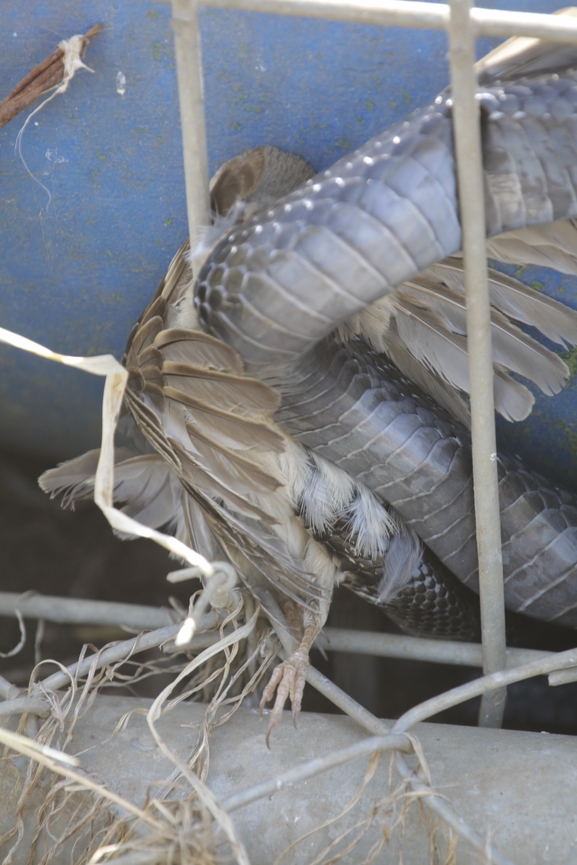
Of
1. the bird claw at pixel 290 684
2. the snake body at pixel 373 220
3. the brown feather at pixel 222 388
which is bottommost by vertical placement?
the bird claw at pixel 290 684

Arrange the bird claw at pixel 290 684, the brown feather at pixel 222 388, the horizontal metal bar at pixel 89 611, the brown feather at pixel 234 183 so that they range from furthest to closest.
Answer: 1. the horizontal metal bar at pixel 89 611
2. the bird claw at pixel 290 684
3. the brown feather at pixel 234 183
4. the brown feather at pixel 222 388

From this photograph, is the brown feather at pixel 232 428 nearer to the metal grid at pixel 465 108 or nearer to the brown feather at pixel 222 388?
the brown feather at pixel 222 388

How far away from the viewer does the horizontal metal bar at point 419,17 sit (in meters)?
0.65

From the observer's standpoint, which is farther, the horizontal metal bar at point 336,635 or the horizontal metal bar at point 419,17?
the horizontal metal bar at point 336,635

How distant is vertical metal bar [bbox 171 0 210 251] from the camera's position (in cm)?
72

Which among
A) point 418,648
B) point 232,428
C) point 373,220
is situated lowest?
point 418,648

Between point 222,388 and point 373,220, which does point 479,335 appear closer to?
point 373,220

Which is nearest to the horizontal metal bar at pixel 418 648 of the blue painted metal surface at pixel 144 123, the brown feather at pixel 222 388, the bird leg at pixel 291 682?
the bird leg at pixel 291 682

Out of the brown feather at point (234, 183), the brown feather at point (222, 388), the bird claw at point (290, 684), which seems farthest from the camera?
the bird claw at point (290, 684)

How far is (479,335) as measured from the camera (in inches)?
30.9

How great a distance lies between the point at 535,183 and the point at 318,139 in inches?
13.9

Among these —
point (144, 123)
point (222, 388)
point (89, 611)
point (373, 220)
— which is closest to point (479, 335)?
point (373, 220)

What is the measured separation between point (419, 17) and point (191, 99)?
0.24 meters

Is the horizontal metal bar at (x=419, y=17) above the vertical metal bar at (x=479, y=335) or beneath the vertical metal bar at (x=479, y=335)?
above
